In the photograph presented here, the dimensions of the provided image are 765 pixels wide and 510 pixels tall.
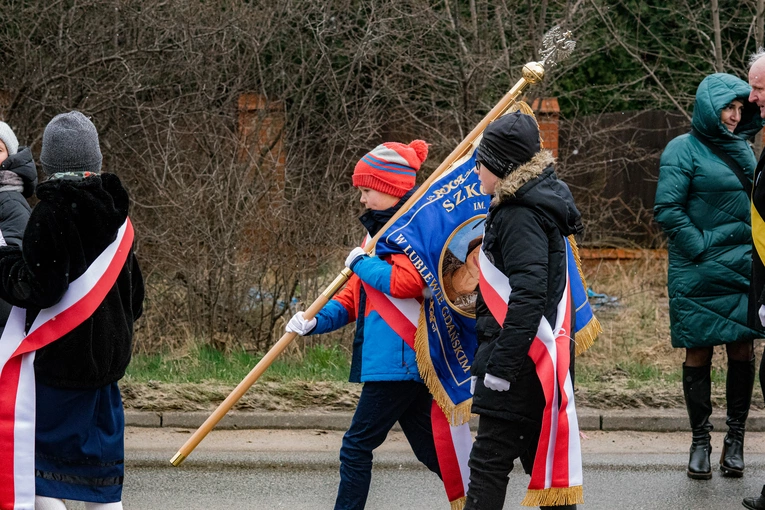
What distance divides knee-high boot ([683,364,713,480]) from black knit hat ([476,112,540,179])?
2386mm

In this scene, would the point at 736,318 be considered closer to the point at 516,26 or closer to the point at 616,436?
the point at 616,436

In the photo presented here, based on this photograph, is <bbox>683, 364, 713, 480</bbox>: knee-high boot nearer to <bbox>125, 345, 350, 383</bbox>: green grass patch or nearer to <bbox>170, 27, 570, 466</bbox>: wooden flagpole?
<bbox>170, 27, 570, 466</bbox>: wooden flagpole

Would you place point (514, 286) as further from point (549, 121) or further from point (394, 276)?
point (549, 121)

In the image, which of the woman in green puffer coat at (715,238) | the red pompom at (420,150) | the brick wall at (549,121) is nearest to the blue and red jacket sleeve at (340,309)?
the red pompom at (420,150)

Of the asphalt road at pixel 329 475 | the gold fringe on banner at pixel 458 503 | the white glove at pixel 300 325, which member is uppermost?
the white glove at pixel 300 325

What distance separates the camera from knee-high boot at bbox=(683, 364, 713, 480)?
5.60 meters

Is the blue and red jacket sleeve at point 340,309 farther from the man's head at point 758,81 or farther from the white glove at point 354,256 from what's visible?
the man's head at point 758,81

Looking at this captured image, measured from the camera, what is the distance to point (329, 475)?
5.75 m

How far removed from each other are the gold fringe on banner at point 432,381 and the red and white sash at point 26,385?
144cm

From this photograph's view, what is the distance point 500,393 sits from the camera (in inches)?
151

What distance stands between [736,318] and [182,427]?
3299mm

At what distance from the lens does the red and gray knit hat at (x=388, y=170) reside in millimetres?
4508

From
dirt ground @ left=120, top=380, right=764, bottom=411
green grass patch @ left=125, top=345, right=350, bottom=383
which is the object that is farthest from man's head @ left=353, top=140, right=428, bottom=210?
green grass patch @ left=125, top=345, right=350, bottom=383

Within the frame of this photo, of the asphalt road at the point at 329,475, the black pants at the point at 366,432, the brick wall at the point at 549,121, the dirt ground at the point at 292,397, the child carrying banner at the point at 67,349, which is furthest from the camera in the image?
the brick wall at the point at 549,121
